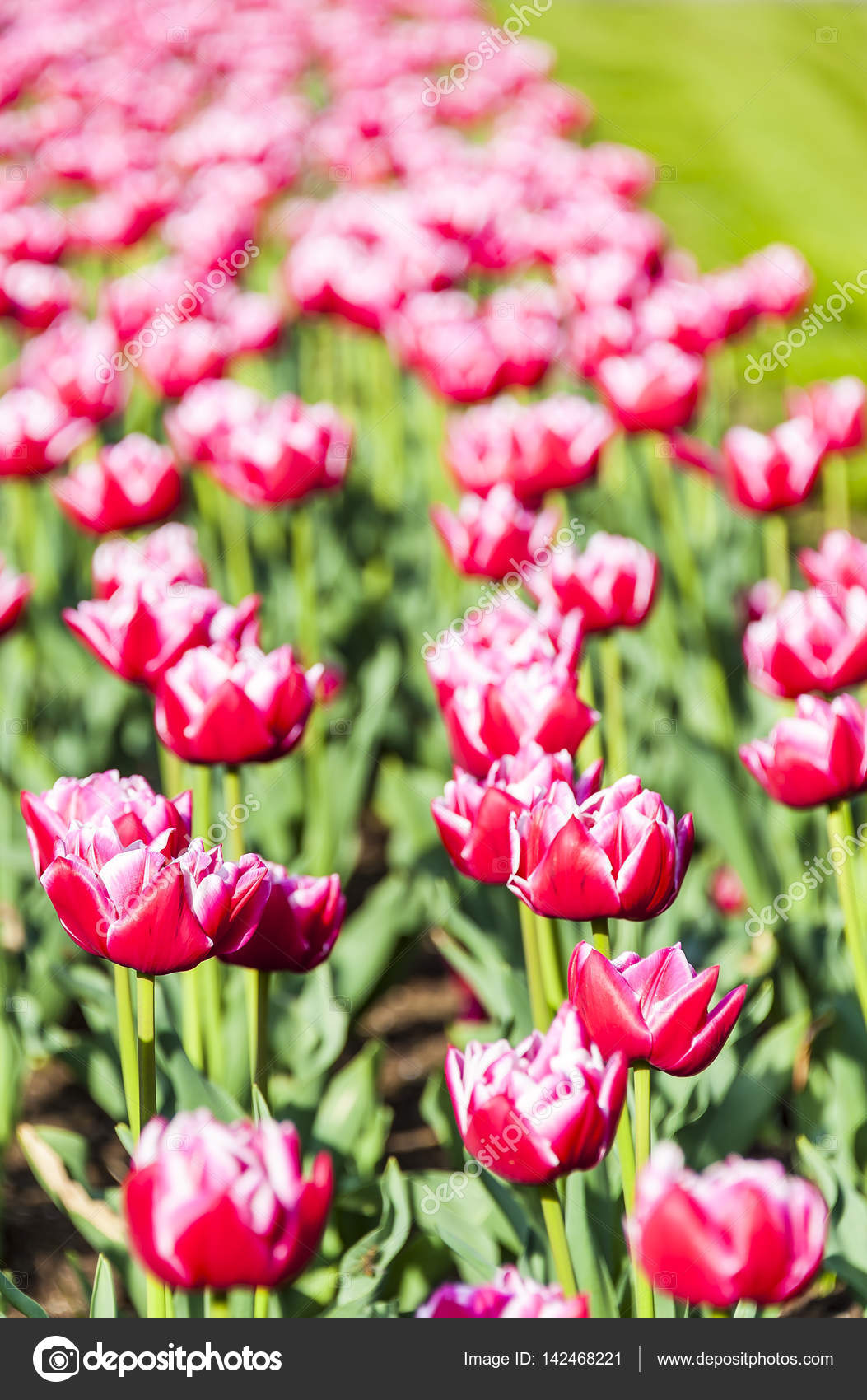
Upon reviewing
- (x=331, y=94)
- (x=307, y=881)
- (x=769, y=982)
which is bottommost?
(x=331, y=94)

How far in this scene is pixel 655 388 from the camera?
2705mm

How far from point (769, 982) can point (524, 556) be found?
838 millimetres

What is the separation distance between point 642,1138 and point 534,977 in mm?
431

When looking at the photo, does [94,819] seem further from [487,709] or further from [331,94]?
[331,94]

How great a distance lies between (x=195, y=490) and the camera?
3.60m

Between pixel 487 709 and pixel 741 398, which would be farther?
pixel 741 398

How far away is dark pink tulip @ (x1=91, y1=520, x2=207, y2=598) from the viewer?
1.83m

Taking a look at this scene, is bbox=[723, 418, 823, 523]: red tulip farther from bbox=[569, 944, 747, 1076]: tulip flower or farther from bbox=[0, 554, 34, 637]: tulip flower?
bbox=[569, 944, 747, 1076]: tulip flower

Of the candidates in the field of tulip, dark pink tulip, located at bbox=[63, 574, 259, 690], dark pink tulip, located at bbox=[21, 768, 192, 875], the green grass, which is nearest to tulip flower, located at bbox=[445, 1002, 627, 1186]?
the field of tulip

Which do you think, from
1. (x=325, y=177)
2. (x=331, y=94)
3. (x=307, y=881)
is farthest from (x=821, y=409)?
(x=331, y=94)

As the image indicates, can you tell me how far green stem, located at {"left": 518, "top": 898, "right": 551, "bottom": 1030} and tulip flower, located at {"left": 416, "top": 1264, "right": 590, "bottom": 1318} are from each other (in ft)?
1.73

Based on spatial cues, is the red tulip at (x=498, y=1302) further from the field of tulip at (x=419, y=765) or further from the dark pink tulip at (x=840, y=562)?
the dark pink tulip at (x=840, y=562)

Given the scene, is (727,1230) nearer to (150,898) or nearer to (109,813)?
(150,898)

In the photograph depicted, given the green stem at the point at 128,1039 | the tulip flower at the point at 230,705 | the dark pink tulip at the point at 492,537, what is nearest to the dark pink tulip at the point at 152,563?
the tulip flower at the point at 230,705
